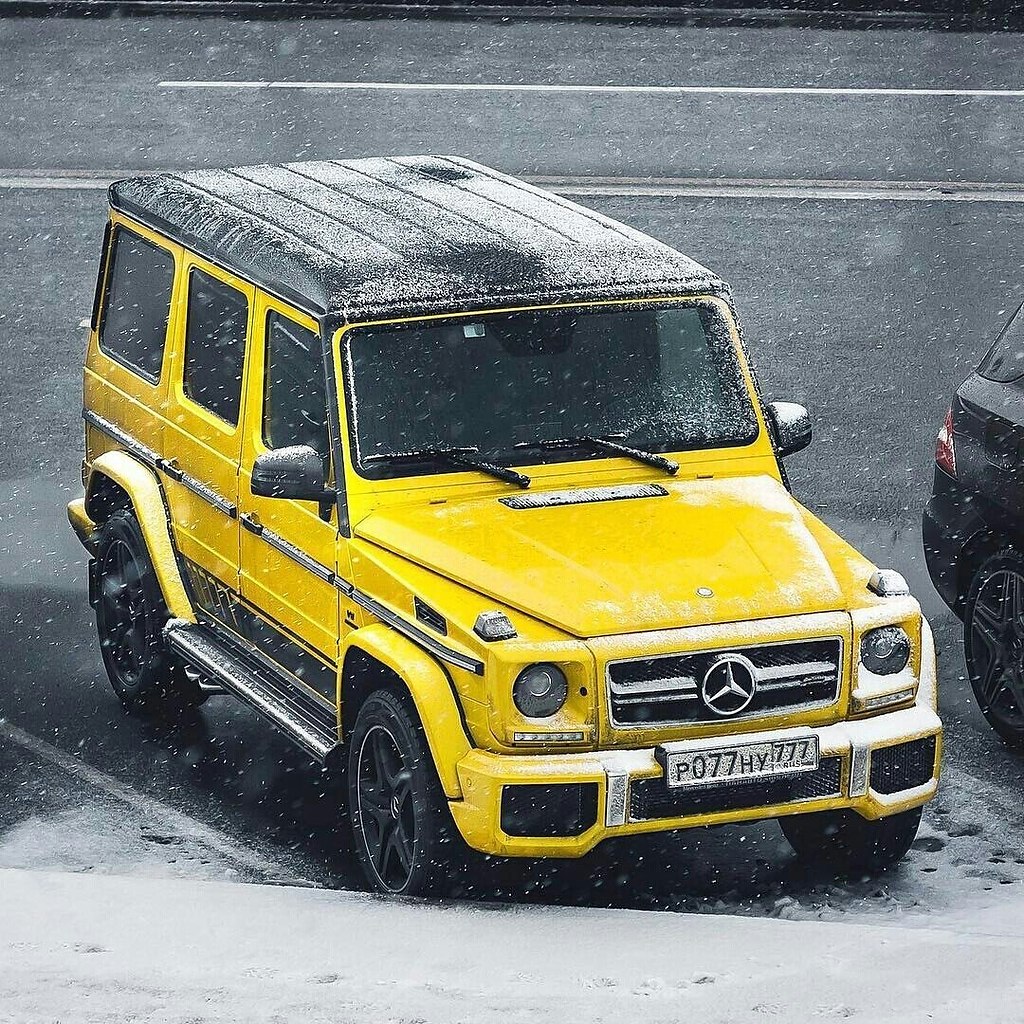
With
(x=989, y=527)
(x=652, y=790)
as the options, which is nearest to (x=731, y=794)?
(x=652, y=790)

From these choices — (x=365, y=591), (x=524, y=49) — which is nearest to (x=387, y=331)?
(x=365, y=591)

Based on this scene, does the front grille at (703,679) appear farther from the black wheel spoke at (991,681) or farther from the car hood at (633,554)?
the black wheel spoke at (991,681)

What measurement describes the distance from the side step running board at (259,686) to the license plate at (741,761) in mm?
1358

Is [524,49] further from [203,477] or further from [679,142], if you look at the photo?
[203,477]

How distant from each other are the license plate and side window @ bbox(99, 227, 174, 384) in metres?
3.15

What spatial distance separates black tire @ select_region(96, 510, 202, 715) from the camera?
813cm

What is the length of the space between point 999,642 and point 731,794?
87.0 inches

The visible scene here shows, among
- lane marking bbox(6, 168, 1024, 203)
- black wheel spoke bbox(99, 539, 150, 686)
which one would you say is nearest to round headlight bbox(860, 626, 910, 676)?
black wheel spoke bbox(99, 539, 150, 686)

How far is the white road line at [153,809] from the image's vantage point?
6.96 meters

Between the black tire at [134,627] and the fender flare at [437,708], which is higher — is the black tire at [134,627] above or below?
below

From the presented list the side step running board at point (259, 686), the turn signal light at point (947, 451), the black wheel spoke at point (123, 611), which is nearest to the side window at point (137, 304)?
the black wheel spoke at point (123, 611)

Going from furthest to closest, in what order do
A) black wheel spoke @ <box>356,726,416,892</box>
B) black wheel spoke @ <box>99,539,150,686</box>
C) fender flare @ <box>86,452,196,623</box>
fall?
black wheel spoke @ <box>99,539,150,686</box> < fender flare @ <box>86,452,196,623</box> < black wheel spoke @ <box>356,726,416,892</box>

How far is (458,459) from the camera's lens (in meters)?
6.70

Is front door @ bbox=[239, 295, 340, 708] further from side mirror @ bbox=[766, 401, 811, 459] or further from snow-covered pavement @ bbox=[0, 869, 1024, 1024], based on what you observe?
side mirror @ bbox=[766, 401, 811, 459]
